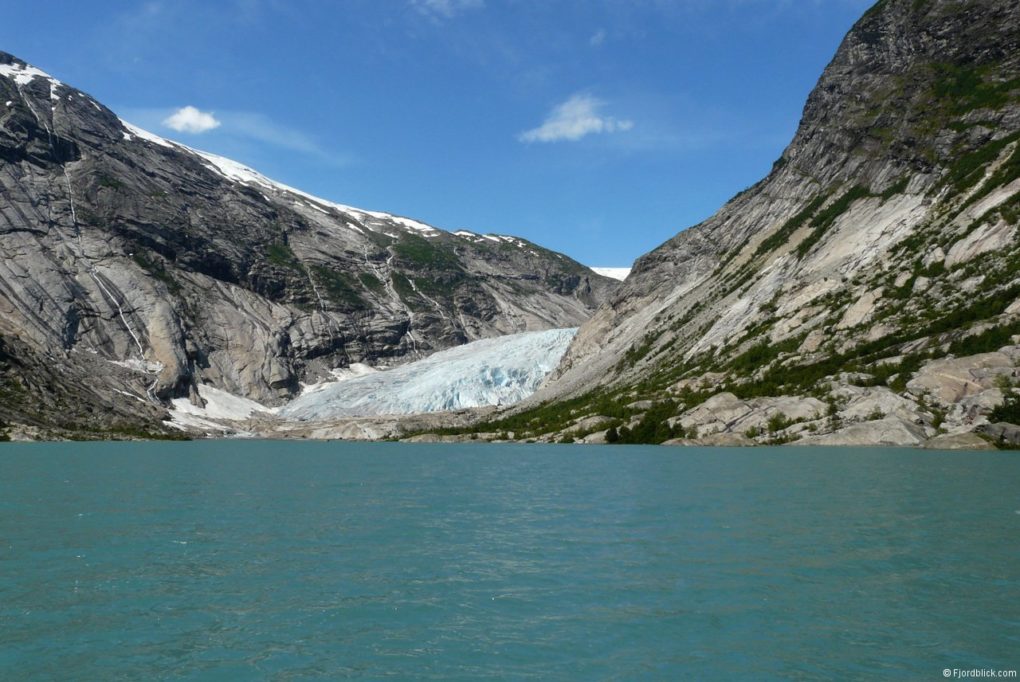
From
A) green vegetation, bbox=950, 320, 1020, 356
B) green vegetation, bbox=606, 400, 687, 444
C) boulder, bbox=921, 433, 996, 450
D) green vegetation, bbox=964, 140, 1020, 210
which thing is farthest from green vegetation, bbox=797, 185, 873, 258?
boulder, bbox=921, 433, 996, 450

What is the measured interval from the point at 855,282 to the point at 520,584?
105m

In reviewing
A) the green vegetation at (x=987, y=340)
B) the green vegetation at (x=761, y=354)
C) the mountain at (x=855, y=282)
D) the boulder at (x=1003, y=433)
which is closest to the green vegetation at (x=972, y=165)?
the mountain at (x=855, y=282)

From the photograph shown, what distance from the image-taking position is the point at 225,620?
58.2ft

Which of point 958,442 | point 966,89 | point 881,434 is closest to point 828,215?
point 966,89

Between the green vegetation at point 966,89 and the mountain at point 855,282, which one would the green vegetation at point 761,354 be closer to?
the mountain at point 855,282

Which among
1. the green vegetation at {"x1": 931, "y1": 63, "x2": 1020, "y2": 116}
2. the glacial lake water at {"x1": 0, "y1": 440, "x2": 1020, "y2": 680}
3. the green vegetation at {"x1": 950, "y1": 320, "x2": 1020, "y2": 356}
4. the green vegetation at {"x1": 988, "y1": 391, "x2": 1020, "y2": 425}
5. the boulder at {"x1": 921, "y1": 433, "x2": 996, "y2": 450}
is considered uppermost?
the green vegetation at {"x1": 931, "y1": 63, "x2": 1020, "y2": 116}

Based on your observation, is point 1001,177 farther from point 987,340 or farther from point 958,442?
point 958,442

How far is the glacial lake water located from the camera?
1498 cm

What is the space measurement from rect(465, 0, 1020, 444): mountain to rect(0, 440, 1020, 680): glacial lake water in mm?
39034

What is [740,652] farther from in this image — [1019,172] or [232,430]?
[232,430]

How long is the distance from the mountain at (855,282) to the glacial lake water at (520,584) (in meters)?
39.0

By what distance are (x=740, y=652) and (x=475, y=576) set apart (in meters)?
8.32

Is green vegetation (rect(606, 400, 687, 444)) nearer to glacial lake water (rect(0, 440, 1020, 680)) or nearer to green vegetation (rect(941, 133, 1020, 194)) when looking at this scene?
glacial lake water (rect(0, 440, 1020, 680))

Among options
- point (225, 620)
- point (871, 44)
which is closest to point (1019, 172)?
point (871, 44)
